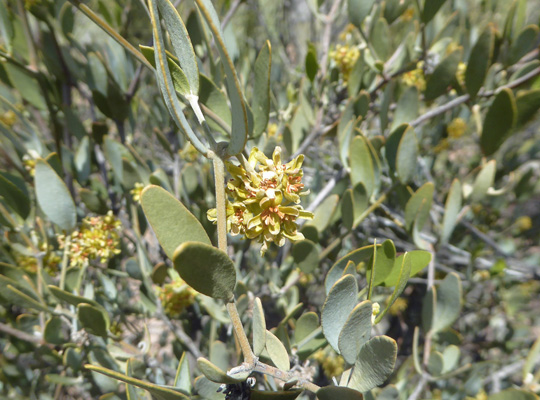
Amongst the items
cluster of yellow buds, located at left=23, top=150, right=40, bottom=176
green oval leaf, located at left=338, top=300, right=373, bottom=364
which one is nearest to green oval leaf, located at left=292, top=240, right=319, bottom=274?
green oval leaf, located at left=338, top=300, right=373, bottom=364

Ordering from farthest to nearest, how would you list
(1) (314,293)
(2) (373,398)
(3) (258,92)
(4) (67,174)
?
(1) (314,293), (4) (67,174), (2) (373,398), (3) (258,92)

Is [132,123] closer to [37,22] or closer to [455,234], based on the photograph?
[37,22]

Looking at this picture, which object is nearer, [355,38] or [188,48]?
[188,48]

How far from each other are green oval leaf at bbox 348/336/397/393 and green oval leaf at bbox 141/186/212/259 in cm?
28

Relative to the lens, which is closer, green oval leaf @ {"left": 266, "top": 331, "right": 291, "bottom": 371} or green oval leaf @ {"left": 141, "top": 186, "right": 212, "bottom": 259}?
green oval leaf @ {"left": 141, "top": 186, "right": 212, "bottom": 259}

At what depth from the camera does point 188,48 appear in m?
0.57

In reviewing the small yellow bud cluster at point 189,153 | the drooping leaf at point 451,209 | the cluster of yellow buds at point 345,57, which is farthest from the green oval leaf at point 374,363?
the small yellow bud cluster at point 189,153

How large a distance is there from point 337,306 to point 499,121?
832 mm

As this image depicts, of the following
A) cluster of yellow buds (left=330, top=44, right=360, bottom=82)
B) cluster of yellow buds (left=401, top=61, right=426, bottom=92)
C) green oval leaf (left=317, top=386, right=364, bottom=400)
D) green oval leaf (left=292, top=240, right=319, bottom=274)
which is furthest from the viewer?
cluster of yellow buds (left=401, top=61, right=426, bottom=92)

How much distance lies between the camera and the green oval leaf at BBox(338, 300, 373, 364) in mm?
583

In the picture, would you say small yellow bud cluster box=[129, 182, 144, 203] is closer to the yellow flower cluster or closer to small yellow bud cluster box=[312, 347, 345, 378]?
small yellow bud cluster box=[312, 347, 345, 378]

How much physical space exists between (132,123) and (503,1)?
5.28 feet

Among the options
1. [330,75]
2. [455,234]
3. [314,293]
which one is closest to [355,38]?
[330,75]

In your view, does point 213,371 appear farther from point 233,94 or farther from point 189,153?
point 189,153
